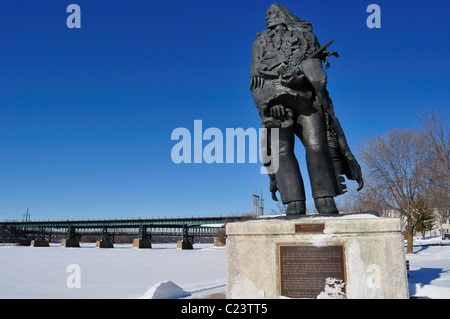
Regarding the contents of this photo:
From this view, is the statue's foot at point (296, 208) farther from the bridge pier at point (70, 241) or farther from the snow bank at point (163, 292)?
the bridge pier at point (70, 241)

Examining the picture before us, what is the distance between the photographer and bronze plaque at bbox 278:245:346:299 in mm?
3602

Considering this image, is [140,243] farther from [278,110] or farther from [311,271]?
[311,271]

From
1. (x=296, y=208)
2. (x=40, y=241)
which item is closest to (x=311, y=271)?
(x=296, y=208)

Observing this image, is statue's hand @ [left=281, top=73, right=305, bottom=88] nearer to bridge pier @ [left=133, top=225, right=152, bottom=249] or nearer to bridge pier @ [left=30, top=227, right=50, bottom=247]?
bridge pier @ [left=133, top=225, right=152, bottom=249]

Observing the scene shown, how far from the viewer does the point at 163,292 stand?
5.47m

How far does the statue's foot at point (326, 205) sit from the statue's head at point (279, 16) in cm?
257

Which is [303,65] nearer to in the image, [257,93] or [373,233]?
[257,93]

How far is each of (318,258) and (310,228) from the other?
0.35m

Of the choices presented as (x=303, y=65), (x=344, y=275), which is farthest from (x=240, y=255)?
(x=303, y=65)

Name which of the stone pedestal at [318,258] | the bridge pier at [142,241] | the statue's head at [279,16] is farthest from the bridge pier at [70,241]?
the statue's head at [279,16]
